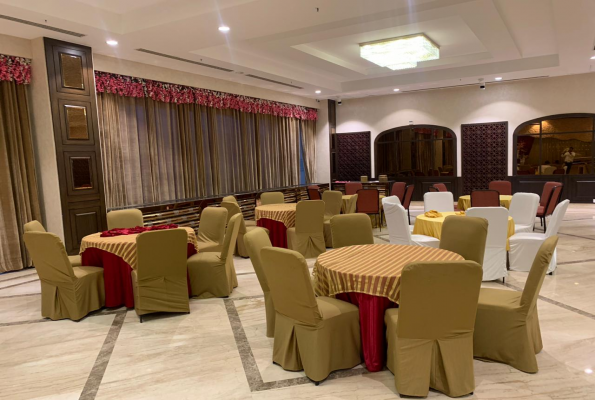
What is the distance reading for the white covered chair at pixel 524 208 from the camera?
6.45 metres

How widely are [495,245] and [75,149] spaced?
591 centimetres

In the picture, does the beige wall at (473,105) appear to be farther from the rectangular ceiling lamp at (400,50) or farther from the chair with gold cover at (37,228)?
the chair with gold cover at (37,228)

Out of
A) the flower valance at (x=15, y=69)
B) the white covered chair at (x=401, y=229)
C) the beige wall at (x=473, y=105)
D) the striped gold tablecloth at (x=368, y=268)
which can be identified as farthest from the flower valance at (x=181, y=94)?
the striped gold tablecloth at (x=368, y=268)

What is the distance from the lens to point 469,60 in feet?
30.9

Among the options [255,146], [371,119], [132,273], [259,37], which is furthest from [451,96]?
[132,273]

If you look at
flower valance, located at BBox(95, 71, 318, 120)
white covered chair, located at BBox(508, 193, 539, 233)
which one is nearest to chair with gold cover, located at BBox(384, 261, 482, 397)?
white covered chair, located at BBox(508, 193, 539, 233)

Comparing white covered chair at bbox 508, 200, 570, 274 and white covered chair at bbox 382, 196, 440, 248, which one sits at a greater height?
white covered chair at bbox 382, 196, 440, 248

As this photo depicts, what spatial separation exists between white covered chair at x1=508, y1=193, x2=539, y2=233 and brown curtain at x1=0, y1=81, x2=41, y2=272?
23.8 feet

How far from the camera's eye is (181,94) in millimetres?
8484

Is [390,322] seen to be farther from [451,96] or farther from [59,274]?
[451,96]

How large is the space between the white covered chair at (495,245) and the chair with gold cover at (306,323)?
2.61 meters

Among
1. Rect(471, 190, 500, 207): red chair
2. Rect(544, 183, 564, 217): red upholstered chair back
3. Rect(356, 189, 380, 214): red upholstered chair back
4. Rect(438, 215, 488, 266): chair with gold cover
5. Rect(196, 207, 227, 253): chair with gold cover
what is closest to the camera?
Rect(438, 215, 488, 266): chair with gold cover

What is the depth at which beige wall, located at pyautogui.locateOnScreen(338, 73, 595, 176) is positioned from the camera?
10789mm

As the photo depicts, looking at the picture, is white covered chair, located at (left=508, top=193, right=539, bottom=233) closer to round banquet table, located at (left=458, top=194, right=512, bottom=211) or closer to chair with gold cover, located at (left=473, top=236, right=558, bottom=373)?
round banquet table, located at (left=458, top=194, right=512, bottom=211)
